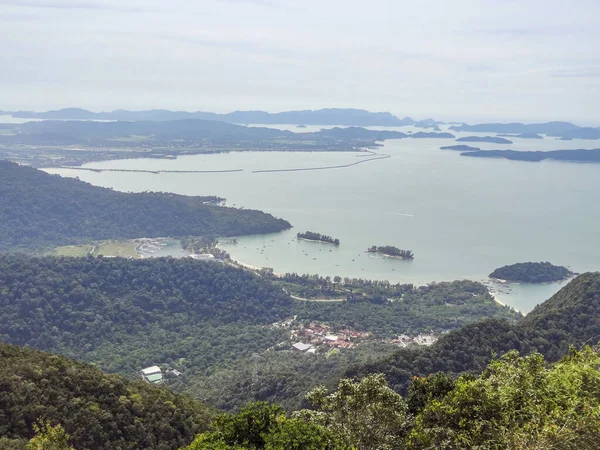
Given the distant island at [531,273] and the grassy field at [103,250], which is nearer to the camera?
the distant island at [531,273]

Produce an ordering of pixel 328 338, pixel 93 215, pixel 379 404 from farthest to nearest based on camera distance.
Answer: pixel 93 215
pixel 328 338
pixel 379 404

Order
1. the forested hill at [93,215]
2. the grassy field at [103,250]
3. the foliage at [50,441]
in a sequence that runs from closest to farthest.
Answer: the foliage at [50,441] < the grassy field at [103,250] < the forested hill at [93,215]

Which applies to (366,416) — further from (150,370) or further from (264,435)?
(150,370)

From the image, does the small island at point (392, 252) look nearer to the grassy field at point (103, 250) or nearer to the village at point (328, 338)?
the village at point (328, 338)

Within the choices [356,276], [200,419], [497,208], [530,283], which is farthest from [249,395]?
[497,208]

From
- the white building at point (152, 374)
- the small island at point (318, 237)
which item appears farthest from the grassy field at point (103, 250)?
the white building at point (152, 374)

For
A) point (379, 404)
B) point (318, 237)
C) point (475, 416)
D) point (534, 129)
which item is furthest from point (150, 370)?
point (534, 129)

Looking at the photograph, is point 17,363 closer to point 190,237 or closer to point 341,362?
point 341,362
